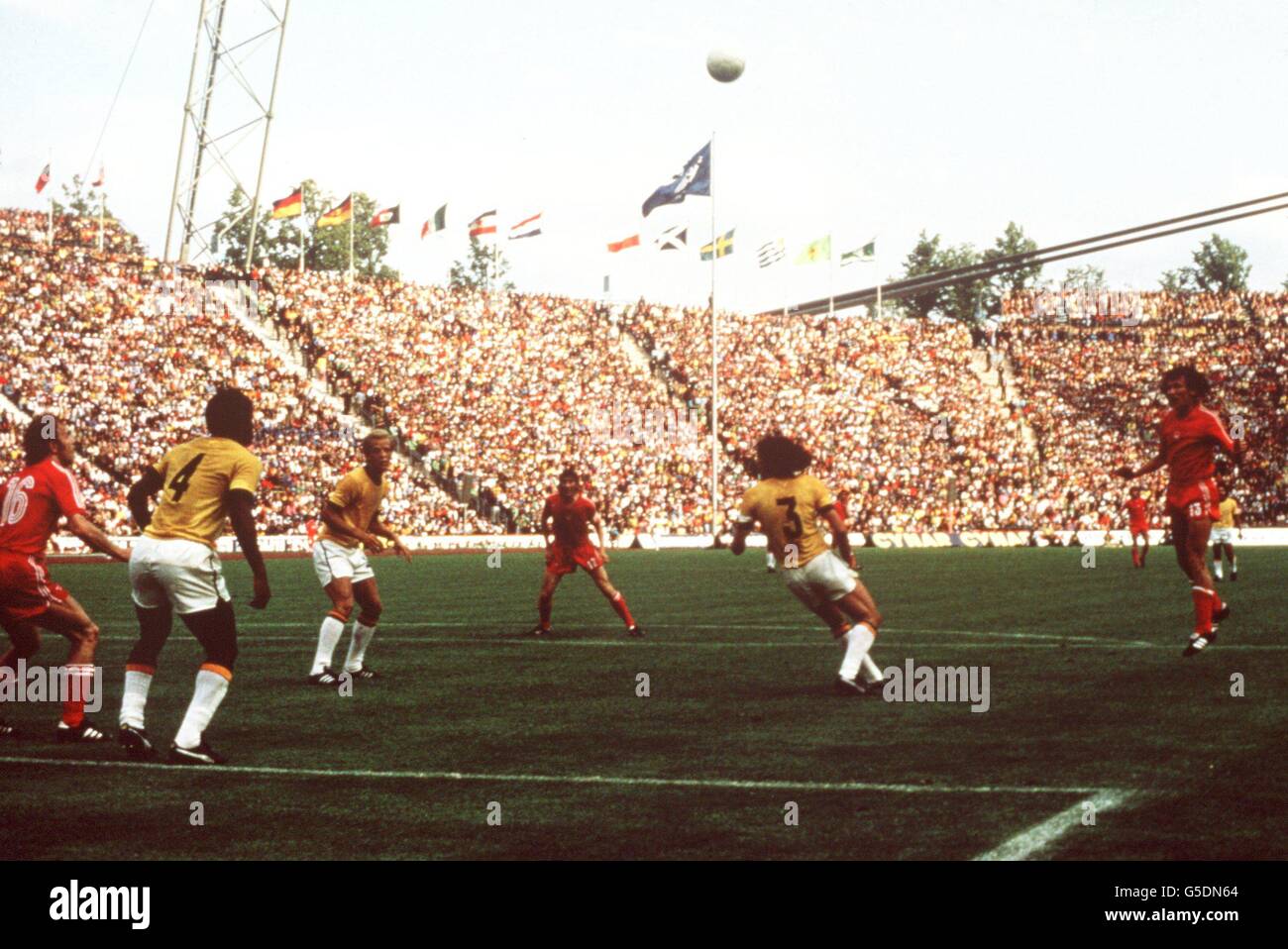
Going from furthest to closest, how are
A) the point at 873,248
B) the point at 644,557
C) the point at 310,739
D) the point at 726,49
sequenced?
the point at 873,248 < the point at 644,557 < the point at 726,49 < the point at 310,739

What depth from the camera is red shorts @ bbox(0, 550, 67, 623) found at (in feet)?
32.5

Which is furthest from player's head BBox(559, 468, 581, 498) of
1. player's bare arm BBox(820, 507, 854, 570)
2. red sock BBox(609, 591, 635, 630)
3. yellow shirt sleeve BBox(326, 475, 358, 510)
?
player's bare arm BBox(820, 507, 854, 570)

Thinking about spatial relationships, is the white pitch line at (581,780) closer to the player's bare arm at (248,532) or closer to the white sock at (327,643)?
the player's bare arm at (248,532)

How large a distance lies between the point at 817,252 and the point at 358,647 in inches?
2023

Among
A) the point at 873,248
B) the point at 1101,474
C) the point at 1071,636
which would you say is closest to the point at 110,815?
the point at 1071,636

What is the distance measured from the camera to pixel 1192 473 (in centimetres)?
1348

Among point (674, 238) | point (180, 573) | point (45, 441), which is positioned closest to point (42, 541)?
point (45, 441)

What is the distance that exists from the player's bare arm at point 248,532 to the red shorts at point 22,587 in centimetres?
191

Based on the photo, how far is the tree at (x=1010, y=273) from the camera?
109062 millimetres

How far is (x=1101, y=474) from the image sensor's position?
57.3 m

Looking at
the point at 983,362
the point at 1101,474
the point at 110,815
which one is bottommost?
the point at 110,815

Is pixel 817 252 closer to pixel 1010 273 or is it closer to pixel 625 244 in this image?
pixel 625 244
